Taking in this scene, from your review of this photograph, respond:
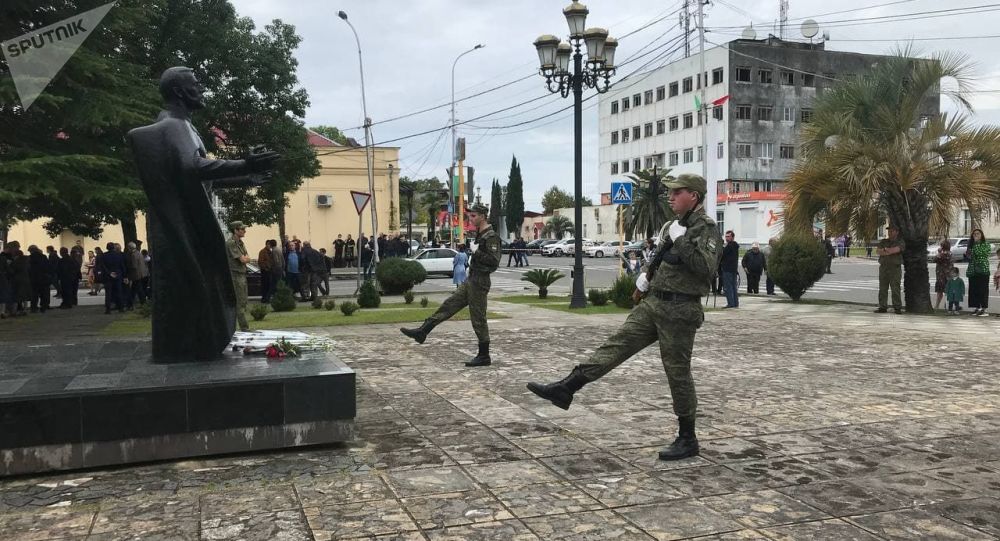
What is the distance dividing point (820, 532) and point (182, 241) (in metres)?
4.22

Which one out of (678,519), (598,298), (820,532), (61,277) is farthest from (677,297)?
(61,277)

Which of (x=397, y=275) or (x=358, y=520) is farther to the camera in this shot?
(x=397, y=275)

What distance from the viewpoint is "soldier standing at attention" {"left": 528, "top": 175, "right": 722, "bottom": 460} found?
15.7ft

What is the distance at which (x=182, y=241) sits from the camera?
17.5 ft

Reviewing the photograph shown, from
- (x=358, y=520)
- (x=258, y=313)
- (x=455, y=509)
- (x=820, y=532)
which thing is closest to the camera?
(x=820, y=532)

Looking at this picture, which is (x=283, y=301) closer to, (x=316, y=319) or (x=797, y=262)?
(x=316, y=319)

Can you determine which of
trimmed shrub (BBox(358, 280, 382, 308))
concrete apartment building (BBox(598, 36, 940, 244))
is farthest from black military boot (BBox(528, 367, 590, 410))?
concrete apartment building (BBox(598, 36, 940, 244))

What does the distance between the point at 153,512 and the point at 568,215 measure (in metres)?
80.9

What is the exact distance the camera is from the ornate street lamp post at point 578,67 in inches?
625

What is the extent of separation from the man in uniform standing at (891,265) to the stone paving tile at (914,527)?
1223 cm

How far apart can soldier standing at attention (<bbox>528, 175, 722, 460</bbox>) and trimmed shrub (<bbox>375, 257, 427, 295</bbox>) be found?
16482 mm

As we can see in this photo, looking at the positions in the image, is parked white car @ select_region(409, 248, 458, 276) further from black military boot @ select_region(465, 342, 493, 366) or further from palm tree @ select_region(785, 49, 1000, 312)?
black military boot @ select_region(465, 342, 493, 366)

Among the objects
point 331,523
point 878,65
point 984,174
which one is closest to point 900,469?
point 331,523

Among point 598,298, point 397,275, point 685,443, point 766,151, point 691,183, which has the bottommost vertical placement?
point 685,443
